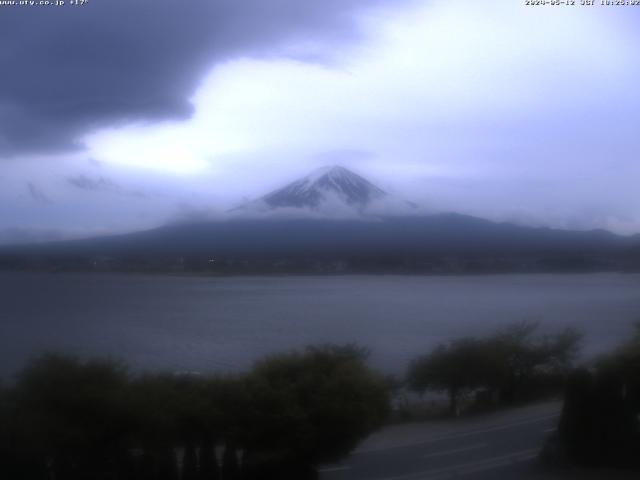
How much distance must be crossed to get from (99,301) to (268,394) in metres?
1.88

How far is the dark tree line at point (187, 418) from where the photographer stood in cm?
642

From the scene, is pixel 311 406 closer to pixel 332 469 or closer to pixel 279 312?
A: pixel 332 469

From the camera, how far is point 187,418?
6.73 m

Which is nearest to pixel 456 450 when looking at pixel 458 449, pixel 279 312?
pixel 458 449

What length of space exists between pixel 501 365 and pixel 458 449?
94 centimetres

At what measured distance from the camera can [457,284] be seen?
8133 millimetres

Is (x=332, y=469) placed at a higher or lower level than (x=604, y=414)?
lower

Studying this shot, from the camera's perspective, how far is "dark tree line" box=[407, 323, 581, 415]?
24.2 ft

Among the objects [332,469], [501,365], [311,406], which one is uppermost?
[501,365]

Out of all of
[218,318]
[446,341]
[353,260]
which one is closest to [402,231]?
[353,260]

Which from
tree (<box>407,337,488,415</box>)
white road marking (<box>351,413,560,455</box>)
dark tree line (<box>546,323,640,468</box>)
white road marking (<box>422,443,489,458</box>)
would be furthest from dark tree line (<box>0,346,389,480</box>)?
dark tree line (<box>546,323,640,468</box>)

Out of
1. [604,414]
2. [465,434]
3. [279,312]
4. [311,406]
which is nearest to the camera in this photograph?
[311,406]

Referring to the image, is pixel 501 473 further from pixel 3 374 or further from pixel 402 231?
pixel 3 374

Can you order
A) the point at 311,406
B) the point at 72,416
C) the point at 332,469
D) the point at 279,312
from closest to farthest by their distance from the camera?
the point at 72,416 → the point at 332,469 → the point at 311,406 → the point at 279,312
